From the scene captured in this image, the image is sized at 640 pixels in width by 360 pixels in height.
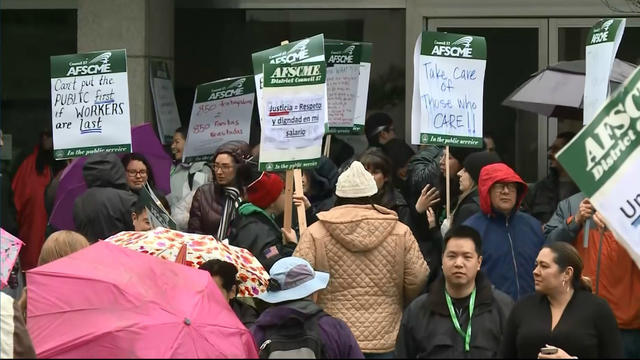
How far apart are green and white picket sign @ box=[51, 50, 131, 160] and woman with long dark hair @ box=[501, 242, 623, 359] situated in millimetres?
4375

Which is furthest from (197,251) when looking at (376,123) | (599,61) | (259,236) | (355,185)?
(376,123)

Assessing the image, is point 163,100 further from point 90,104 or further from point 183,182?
point 90,104

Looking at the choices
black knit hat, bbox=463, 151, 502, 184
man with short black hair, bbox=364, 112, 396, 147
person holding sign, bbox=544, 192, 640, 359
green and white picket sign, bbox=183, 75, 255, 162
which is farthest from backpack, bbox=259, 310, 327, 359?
man with short black hair, bbox=364, 112, 396, 147

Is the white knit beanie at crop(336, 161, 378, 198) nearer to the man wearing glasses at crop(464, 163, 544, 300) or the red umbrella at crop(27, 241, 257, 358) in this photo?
the man wearing glasses at crop(464, 163, 544, 300)

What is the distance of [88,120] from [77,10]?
13.9 feet

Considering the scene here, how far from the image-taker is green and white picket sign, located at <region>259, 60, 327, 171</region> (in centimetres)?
1156

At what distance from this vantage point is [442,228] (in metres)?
11.8

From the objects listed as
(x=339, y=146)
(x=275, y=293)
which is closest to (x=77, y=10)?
(x=339, y=146)

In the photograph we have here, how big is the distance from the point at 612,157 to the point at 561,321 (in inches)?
44.3

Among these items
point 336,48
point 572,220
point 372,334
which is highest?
point 336,48

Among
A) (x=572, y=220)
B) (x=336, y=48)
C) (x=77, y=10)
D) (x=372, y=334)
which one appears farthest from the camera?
(x=77, y=10)

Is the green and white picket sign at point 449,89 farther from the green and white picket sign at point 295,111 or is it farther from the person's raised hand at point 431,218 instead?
the green and white picket sign at point 295,111

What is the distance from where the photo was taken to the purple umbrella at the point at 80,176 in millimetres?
12211

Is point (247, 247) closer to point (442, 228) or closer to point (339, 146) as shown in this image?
point (442, 228)
